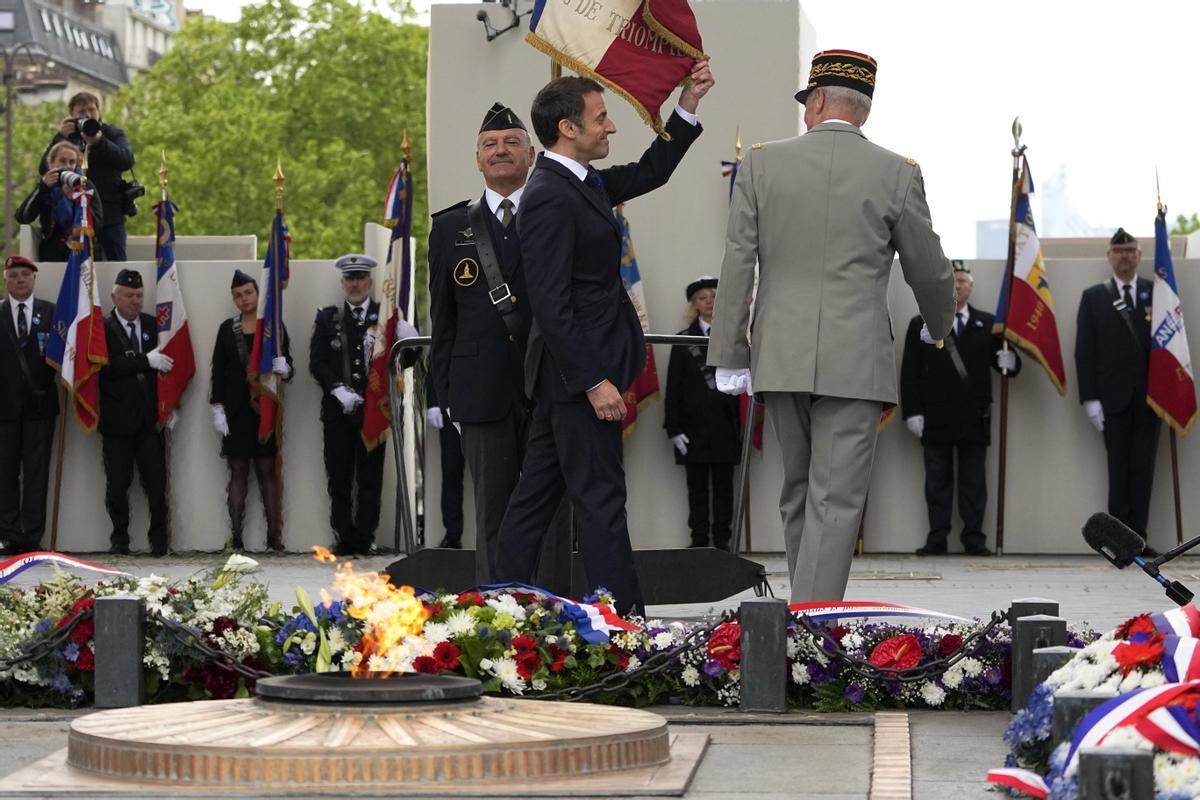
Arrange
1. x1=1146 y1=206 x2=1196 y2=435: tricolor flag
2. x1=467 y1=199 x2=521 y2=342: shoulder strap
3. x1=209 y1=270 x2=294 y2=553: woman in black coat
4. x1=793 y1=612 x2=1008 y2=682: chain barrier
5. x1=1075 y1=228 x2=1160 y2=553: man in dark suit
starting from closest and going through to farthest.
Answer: x1=793 y1=612 x2=1008 y2=682: chain barrier → x1=467 y1=199 x2=521 y2=342: shoulder strap → x1=1146 y1=206 x2=1196 y2=435: tricolor flag → x1=1075 y1=228 x2=1160 y2=553: man in dark suit → x1=209 y1=270 x2=294 y2=553: woman in black coat

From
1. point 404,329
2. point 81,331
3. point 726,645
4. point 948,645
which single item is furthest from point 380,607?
point 81,331

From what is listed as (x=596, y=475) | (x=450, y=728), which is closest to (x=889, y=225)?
(x=596, y=475)

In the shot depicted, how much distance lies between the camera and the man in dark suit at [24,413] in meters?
15.5

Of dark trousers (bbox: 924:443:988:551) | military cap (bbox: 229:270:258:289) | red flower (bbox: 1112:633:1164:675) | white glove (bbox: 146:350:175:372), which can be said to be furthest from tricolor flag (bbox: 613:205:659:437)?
Answer: red flower (bbox: 1112:633:1164:675)

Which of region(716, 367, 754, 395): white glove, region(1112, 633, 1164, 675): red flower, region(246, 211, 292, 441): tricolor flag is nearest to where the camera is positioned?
region(1112, 633, 1164, 675): red flower

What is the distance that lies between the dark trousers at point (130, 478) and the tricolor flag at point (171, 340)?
0.22 m

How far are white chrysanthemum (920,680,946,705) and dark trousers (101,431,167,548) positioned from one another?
994cm

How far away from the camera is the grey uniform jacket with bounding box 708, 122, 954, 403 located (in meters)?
7.43

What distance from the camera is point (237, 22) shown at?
154 feet

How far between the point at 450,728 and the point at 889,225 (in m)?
3.27

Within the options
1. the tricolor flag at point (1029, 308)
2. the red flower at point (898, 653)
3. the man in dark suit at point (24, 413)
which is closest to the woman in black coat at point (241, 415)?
the man in dark suit at point (24, 413)

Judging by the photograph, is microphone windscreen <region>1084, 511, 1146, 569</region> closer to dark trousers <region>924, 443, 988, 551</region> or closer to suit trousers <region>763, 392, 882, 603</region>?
suit trousers <region>763, 392, 882, 603</region>

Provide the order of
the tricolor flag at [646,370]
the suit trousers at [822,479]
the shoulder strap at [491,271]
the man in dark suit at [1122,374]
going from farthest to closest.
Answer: the tricolor flag at [646,370] → the man in dark suit at [1122,374] → the shoulder strap at [491,271] → the suit trousers at [822,479]

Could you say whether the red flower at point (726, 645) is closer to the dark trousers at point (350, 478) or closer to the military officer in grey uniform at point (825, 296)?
the military officer in grey uniform at point (825, 296)
